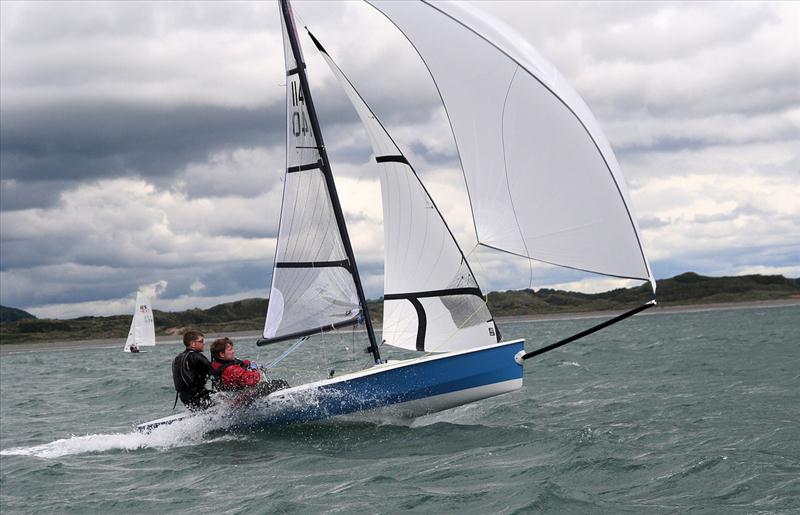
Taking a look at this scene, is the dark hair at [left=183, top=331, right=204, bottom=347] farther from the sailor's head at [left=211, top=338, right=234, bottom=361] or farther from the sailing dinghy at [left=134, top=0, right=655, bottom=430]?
the sailing dinghy at [left=134, top=0, right=655, bottom=430]

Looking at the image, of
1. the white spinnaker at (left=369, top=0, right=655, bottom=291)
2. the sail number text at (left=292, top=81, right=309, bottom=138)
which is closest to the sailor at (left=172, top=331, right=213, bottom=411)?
the sail number text at (left=292, top=81, right=309, bottom=138)

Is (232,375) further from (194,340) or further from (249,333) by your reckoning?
(249,333)

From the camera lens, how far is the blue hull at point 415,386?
39.6 ft

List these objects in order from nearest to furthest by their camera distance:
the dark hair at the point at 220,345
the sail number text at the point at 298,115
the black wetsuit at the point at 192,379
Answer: the dark hair at the point at 220,345, the black wetsuit at the point at 192,379, the sail number text at the point at 298,115

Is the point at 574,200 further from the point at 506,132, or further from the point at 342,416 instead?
the point at 342,416

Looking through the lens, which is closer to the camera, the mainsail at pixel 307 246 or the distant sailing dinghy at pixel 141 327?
the mainsail at pixel 307 246

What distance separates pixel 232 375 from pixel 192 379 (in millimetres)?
660

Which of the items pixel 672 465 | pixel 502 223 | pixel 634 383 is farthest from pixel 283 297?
pixel 634 383

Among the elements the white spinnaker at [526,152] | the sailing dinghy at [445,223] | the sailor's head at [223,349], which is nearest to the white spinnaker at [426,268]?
the sailing dinghy at [445,223]

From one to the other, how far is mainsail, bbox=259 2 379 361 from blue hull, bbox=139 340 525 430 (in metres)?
1.35

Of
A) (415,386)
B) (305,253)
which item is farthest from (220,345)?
(415,386)

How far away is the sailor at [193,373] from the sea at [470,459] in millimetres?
522

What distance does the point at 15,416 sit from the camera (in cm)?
1909

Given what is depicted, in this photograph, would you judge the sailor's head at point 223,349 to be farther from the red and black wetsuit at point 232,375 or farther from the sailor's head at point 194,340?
the sailor's head at point 194,340
